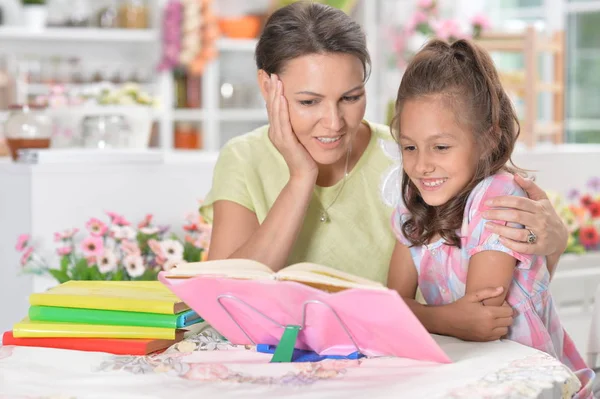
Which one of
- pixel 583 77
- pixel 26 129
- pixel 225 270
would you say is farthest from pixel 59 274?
pixel 583 77

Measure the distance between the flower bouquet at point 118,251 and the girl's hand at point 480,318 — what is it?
1.25m

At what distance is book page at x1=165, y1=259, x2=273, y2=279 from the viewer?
3.82ft

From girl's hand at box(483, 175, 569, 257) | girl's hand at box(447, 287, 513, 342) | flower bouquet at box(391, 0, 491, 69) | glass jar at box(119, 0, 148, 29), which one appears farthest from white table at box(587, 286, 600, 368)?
glass jar at box(119, 0, 148, 29)

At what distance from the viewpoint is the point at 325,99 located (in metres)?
1.75

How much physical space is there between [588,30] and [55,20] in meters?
3.76

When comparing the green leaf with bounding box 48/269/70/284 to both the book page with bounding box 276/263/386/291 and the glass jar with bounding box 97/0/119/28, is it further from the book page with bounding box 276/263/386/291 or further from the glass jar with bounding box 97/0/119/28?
the glass jar with bounding box 97/0/119/28

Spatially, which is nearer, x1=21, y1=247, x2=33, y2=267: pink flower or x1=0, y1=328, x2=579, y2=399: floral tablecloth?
x1=0, y1=328, x2=579, y2=399: floral tablecloth

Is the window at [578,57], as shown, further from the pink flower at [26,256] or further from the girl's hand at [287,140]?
the girl's hand at [287,140]

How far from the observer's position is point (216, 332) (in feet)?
4.56

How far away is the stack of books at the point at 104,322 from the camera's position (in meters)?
1.29

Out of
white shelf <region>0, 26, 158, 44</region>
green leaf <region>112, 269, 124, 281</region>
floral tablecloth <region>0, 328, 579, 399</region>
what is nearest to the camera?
floral tablecloth <region>0, 328, 579, 399</region>

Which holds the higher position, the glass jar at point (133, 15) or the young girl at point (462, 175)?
the glass jar at point (133, 15)

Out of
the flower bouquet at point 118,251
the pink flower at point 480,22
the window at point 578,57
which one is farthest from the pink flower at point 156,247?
the window at point 578,57

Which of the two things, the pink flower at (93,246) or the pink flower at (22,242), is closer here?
the pink flower at (93,246)
